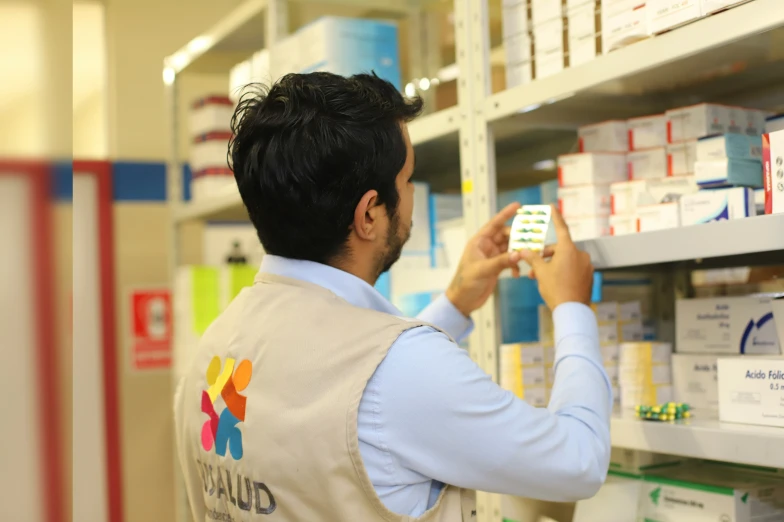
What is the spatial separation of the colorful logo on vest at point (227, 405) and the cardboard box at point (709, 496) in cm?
89

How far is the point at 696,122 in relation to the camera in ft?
5.09

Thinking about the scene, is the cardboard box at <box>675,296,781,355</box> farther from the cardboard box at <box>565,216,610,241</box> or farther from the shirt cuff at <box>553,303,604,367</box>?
the shirt cuff at <box>553,303,604,367</box>

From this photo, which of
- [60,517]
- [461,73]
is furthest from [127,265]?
[60,517]

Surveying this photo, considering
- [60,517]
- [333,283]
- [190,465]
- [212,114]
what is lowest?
[190,465]

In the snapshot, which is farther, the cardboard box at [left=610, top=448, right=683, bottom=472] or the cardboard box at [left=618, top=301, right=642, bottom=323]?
the cardboard box at [left=618, top=301, right=642, bottom=323]

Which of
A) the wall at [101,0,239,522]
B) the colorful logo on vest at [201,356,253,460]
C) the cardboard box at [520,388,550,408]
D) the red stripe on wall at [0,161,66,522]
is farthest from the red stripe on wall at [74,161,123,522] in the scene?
the red stripe on wall at [0,161,66,522]

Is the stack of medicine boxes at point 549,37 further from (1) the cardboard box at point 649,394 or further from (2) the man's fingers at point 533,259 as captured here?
(1) the cardboard box at point 649,394

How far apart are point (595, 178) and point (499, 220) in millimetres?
222

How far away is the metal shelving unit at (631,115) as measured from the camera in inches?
51.6

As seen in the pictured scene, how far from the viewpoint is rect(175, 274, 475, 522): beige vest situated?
1.17 metres

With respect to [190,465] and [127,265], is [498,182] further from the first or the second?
[127,265]

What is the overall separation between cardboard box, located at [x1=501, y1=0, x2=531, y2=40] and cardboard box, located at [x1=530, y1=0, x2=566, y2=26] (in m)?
0.03

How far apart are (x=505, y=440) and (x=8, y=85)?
1.04 m

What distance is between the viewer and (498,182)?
8.63ft
